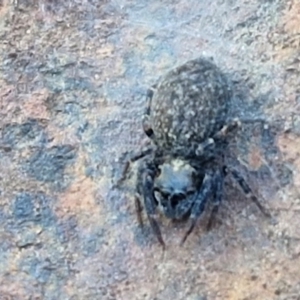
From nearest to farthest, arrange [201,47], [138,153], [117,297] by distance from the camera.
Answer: [117,297]
[138,153]
[201,47]

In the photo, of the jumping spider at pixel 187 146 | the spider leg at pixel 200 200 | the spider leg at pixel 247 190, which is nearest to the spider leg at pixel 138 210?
the jumping spider at pixel 187 146

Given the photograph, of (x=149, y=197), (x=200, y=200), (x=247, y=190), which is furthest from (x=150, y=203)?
(x=247, y=190)

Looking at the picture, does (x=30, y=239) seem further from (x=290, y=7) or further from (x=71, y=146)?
(x=290, y=7)

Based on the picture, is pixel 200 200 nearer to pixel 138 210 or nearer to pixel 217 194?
pixel 217 194

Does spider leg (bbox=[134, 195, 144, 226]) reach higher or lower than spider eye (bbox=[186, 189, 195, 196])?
lower

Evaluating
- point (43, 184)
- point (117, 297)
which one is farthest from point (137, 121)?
point (117, 297)

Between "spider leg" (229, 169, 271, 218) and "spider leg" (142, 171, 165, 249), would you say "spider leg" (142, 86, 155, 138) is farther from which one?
"spider leg" (229, 169, 271, 218)

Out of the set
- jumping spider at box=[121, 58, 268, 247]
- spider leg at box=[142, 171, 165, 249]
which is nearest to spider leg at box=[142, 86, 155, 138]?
jumping spider at box=[121, 58, 268, 247]
